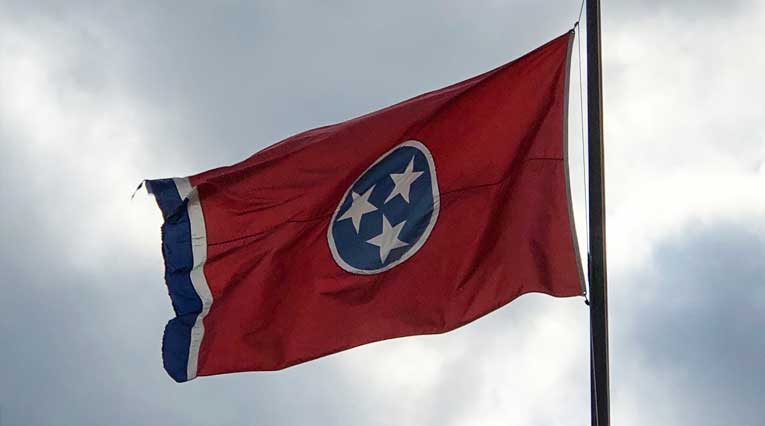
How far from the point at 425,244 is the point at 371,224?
0.91 meters

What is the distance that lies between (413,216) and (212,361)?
3256 mm

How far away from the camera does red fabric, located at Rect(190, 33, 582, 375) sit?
44.9 feet

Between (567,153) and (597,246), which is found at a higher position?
(567,153)

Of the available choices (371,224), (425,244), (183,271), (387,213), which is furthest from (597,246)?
(183,271)

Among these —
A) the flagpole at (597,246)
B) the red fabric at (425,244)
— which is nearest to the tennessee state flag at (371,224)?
the red fabric at (425,244)

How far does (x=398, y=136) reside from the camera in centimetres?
1459

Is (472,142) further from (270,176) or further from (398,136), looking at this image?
(270,176)

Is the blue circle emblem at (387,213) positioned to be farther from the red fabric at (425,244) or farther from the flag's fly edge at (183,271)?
the flag's fly edge at (183,271)

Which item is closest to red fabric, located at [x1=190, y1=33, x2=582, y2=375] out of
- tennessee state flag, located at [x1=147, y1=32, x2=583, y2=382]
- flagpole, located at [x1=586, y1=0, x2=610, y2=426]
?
tennessee state flag, located at [x1=147, y1=32, x2=583, y2=382]

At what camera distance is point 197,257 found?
15.0 m

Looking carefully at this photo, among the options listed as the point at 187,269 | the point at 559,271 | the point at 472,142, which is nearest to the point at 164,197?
the point at 187,269

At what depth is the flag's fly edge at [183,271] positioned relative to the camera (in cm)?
1468

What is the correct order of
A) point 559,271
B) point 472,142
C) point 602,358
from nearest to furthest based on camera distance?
point 602,358, point 559,271, point 472,142

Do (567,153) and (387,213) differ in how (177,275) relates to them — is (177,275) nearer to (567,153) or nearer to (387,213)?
(387,213)
